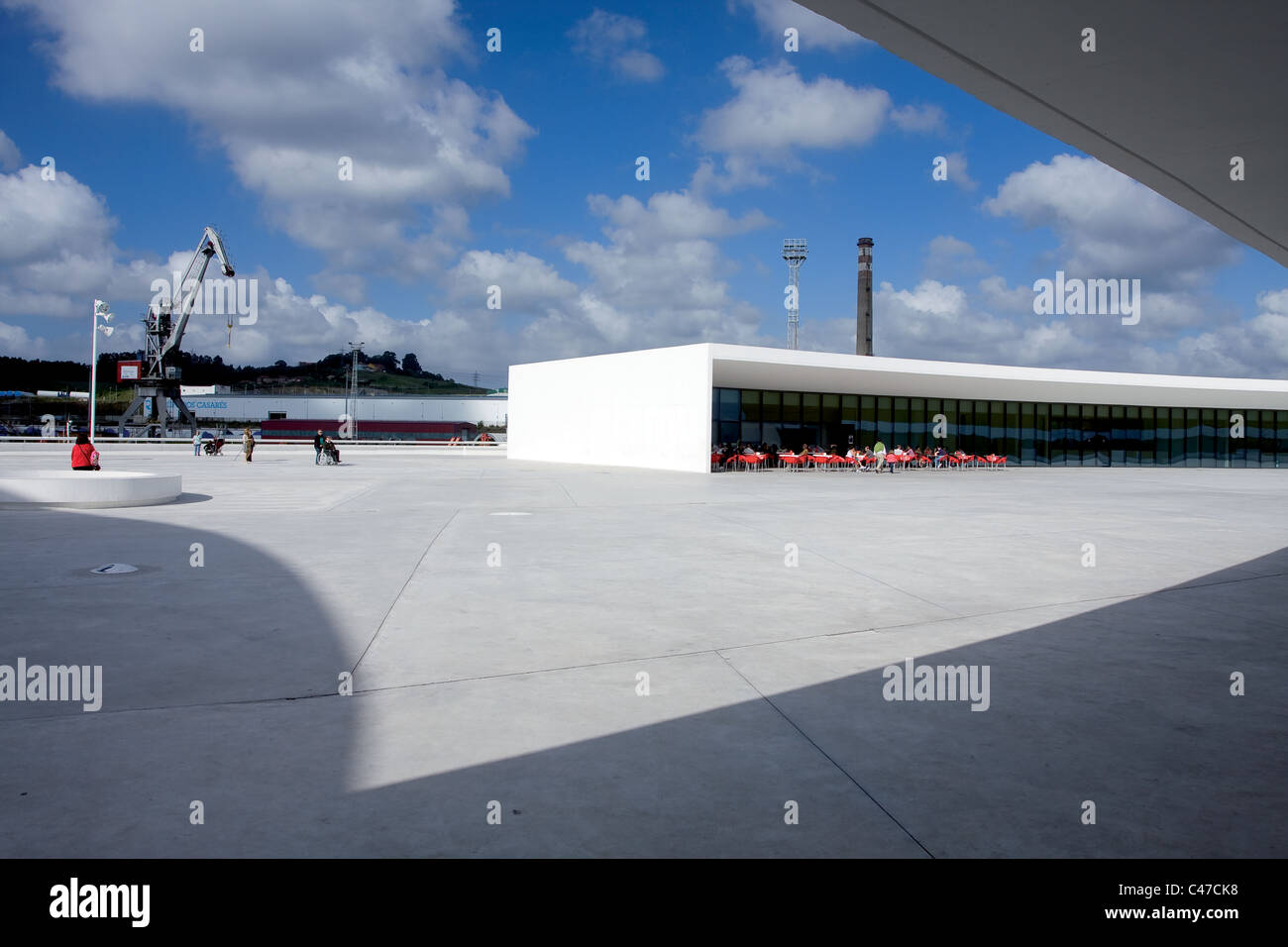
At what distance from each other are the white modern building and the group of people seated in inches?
35.7

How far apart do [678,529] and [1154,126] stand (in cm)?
775

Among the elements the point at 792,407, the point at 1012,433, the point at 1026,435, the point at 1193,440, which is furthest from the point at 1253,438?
the point at 792,407

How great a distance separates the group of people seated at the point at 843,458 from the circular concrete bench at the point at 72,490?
775 inches

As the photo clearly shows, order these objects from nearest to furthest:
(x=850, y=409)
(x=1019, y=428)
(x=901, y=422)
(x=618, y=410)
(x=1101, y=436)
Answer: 1. (x=618, y=410)
2. (x=850, y=409)
3. (x=901, y=422)
4. (x=1019, y=428)
5. (x=1101, y=436)

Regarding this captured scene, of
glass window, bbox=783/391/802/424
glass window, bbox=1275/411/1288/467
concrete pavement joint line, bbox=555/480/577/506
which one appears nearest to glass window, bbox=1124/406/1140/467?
glass window, bbox=1275/411/1288/467

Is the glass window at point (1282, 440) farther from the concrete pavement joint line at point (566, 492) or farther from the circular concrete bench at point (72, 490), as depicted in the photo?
the circular concrete bench at point (72, 490)

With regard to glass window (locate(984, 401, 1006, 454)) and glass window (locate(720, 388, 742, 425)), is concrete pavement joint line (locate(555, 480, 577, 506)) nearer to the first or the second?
glass window (locate(720, 388, 742, 425))

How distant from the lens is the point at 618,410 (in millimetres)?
32219

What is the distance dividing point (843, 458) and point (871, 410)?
534cm

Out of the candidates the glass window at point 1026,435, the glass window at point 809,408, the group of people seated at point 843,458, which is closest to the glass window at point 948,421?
the group of people seated at point 843,458

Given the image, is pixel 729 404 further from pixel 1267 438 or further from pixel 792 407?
pixel 1267 438

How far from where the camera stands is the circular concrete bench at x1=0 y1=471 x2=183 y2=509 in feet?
43.5
